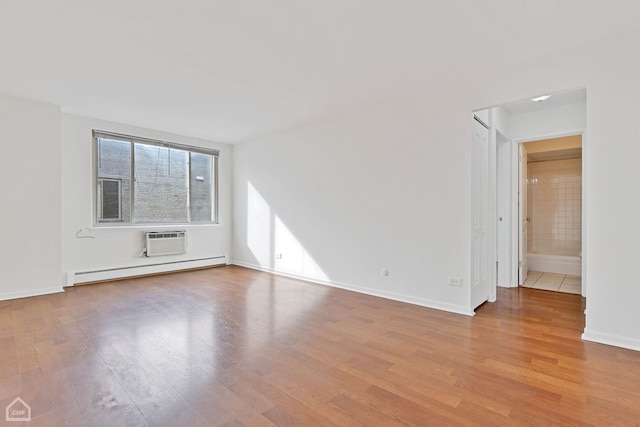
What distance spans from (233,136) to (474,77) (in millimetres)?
4205

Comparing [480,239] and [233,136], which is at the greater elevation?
[233,136]

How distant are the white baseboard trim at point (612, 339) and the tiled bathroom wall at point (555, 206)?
4.13 metres

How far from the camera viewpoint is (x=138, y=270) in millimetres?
5312

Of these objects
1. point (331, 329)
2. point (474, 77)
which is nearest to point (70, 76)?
point (331, 329)

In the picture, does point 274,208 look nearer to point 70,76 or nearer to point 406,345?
point 70,76

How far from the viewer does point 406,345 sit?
2.60 m

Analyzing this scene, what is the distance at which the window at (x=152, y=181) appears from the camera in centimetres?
504

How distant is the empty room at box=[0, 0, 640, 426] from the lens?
78.1 inches

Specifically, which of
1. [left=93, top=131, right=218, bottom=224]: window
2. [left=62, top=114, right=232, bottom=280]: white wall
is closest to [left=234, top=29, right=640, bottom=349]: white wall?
[left=93, top=131, right=218, bottom=224]: window

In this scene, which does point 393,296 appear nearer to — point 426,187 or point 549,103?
point 426,187

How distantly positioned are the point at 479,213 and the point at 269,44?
2.90 m

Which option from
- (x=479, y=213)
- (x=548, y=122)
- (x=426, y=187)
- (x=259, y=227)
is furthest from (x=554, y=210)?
(x=259, y=227)

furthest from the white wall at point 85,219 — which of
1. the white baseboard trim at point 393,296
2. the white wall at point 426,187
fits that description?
the white baseboard trim at point 393,296
